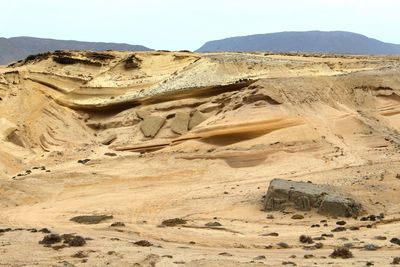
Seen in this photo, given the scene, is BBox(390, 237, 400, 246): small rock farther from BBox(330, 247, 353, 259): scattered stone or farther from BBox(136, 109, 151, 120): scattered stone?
BBox(136, 109, 151, 120): scattered stone

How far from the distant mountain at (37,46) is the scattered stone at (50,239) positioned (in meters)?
92.3

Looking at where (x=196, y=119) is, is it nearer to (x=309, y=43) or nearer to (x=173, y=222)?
(x=173, y=222)

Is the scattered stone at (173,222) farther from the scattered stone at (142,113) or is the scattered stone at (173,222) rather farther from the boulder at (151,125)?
the scattered stone at (142,113)

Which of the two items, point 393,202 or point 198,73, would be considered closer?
point 393,202

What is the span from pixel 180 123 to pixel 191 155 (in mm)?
2344

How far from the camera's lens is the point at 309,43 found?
152875 millimetres

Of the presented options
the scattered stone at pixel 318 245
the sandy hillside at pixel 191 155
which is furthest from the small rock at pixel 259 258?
the scattered stone at pixel 318 245

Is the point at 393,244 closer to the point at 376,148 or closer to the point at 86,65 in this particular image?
the point at 376,148

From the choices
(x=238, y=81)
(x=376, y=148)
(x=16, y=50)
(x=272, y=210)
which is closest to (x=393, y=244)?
(x=272, y=210)

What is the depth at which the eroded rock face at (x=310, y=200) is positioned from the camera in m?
13.0

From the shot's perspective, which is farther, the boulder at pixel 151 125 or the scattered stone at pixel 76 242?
the boulder at pixel 151 125

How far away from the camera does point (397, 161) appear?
17.5m

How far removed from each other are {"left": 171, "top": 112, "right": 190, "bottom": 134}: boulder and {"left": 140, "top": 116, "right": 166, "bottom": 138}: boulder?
18.9 inches

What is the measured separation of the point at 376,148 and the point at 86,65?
12.3 meters
